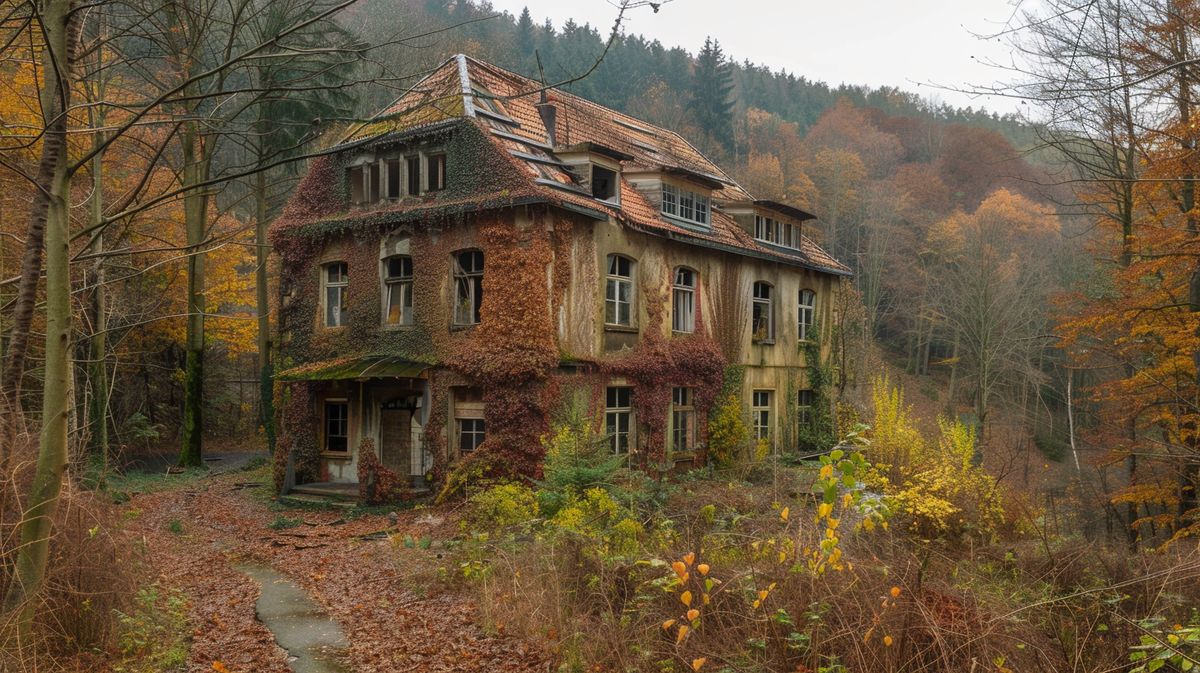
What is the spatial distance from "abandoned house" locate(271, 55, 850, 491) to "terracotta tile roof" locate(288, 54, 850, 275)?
83 millimetres

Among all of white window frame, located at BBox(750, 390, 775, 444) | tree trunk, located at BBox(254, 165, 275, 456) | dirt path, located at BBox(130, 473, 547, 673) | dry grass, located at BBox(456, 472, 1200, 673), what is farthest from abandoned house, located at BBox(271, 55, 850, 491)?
dry grass, located at BBox(456, 472, 1200, 673)

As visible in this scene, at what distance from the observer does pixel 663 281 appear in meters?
21.0

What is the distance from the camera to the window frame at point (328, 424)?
19781mm

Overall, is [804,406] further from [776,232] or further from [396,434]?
[396,434]

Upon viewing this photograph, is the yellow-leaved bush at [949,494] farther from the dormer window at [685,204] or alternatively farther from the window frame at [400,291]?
the window frame at [400,291]

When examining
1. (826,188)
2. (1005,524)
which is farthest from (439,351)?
(826,188)

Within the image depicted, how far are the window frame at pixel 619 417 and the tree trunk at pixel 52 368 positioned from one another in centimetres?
1402

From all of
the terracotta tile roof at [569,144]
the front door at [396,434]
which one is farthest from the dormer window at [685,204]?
the front door at [396,434]

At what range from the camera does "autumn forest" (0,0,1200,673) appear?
19.8ft

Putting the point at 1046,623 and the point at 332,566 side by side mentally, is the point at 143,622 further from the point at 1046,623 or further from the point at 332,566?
the point at 1046,623

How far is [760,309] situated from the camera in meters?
24.9

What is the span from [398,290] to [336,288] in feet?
6.73

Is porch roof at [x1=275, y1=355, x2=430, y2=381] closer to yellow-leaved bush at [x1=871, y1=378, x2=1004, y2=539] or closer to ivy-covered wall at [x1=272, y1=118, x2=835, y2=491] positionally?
ivy-covered wall at [x1=272, y1=118, x2=835, y2=491]

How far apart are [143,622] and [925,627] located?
7079 mm
